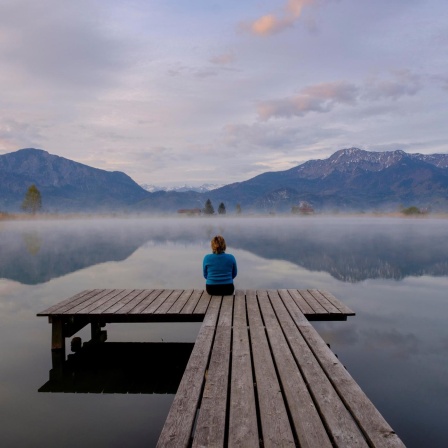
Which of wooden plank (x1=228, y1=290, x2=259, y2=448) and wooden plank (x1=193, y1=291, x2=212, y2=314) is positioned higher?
wooden plank (x1=228, y1=290, x2=259, y2=448)

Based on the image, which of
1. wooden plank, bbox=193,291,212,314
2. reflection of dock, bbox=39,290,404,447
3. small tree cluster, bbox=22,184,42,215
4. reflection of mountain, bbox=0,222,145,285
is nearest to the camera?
reflection of dock, bbox=39,290,404,447

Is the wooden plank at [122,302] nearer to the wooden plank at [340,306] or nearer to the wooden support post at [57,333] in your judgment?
the wooden support post at [57,333]

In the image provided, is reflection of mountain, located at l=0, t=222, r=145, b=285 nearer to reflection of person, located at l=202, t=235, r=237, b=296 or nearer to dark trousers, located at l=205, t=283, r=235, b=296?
dark trousers, located at l=205, t=283, r=235, b=296

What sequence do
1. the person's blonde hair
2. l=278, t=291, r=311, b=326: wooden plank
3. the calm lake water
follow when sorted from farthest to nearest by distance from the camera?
1. the person's blonde hair
2. l=278, t=291, r=311, b=326: wooden plank
3. the calm lake water

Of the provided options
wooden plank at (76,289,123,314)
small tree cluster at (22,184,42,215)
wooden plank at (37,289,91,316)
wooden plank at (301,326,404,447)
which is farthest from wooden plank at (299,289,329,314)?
small tree cluster at (22,184,42,215)

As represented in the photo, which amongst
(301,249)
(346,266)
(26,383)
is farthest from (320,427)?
(301,249)

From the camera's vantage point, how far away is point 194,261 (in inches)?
1104

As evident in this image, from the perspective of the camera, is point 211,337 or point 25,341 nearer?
point 211,337

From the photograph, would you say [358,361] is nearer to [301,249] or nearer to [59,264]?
[59,264]

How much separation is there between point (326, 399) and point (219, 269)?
5948 millimetres

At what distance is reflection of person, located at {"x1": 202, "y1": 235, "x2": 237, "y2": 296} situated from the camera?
33.4 feet

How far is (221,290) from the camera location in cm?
1093

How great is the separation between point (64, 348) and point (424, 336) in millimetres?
9032

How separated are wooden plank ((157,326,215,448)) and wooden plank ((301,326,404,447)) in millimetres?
1690
